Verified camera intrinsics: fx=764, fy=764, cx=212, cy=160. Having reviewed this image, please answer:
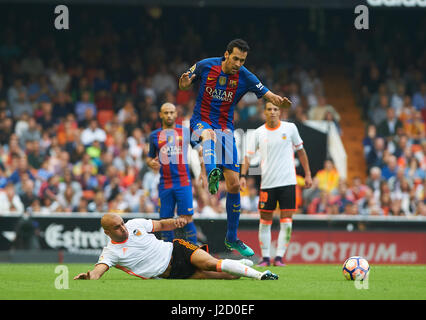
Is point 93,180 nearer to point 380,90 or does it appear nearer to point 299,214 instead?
point 299,214

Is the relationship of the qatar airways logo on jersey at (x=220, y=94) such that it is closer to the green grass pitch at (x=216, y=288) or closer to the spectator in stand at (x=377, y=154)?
the green grass pitch at (x=216, y=288)

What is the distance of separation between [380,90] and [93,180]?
31.8 feet

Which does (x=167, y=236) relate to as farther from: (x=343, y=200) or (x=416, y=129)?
(x=416, y=129)

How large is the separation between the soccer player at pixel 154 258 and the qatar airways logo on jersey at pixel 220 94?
1983 millimetres

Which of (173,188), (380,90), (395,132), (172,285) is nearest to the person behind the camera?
(172,285)

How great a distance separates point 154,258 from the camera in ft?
30.9

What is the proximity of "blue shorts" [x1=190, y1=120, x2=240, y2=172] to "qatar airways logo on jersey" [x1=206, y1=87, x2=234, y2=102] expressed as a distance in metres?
0.40

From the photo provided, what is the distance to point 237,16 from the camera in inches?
1008

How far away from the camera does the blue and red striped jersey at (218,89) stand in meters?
10.5

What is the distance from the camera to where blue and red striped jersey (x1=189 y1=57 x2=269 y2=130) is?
412 inches

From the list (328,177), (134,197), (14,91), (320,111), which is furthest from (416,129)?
(14,91)

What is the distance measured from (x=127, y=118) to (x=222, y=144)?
10574 mm

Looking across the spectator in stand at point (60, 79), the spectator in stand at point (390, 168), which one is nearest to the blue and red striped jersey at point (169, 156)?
the spectator in stand at point (390, 168)

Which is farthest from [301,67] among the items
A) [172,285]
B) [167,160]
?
[172,285]
